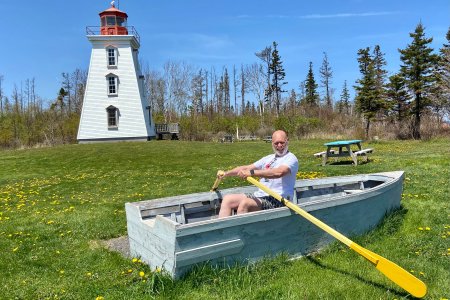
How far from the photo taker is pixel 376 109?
37.6m

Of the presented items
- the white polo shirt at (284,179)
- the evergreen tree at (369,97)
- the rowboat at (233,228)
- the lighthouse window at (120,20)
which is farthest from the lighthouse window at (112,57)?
the white polo shirt at (284,179)

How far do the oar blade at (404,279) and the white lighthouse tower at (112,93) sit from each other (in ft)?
98.9

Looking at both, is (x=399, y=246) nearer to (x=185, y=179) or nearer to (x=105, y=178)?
(x=185, y=179)

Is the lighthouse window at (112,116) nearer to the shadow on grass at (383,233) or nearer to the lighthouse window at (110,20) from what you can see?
the lighthouse window at (110,20)

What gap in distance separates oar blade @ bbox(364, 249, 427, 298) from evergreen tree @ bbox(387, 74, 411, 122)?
35.1 metres

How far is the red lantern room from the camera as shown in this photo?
3338 cm

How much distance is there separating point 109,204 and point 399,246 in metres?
6.48

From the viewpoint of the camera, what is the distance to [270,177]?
16.8ft

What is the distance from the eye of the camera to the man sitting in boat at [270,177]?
5.05m

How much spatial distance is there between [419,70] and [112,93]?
26.3 metres

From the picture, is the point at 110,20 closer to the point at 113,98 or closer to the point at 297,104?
the point at 113,98

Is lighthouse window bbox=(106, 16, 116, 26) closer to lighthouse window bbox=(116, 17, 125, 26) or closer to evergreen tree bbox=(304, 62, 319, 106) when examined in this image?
lighthouse window bbox=(116, 17, 125, 26)

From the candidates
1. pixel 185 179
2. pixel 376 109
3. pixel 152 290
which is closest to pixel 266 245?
pixel 152 290

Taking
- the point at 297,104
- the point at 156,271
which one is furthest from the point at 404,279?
the point at 297,104
